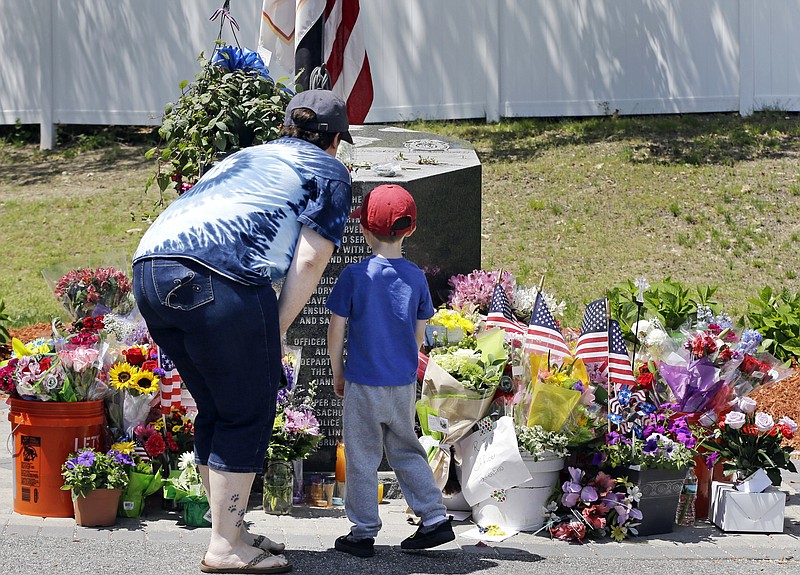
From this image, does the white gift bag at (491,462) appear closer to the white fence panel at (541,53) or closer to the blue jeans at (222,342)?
the blue jeans at (222,342)

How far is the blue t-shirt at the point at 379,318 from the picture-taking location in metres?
4.34

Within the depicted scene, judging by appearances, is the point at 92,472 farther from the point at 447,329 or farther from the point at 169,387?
the point at 447,329

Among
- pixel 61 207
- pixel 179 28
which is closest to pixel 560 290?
pixel 61 207

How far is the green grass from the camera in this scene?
9.61 m

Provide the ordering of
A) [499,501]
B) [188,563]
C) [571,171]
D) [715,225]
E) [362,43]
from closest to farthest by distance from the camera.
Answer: [188,563], [499,501], [362,43], [715,225], [571,171]

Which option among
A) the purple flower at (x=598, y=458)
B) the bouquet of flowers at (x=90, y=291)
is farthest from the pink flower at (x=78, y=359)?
the purple flower at (x=598, y=458)

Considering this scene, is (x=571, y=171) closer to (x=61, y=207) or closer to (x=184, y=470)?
(x=61, y=207)

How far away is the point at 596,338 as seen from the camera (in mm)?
4992

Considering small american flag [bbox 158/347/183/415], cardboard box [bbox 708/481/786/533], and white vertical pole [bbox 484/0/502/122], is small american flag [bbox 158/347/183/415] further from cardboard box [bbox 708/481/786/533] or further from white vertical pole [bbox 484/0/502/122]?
white vertical pole [bbox 484/0/502/122]

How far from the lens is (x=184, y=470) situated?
4770 mm

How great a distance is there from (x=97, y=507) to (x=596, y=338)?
87.1 inches

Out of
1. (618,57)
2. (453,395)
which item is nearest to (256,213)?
(453,395)

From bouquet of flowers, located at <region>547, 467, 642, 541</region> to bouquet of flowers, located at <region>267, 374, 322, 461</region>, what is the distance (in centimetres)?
111

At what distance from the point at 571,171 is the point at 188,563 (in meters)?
8.21
